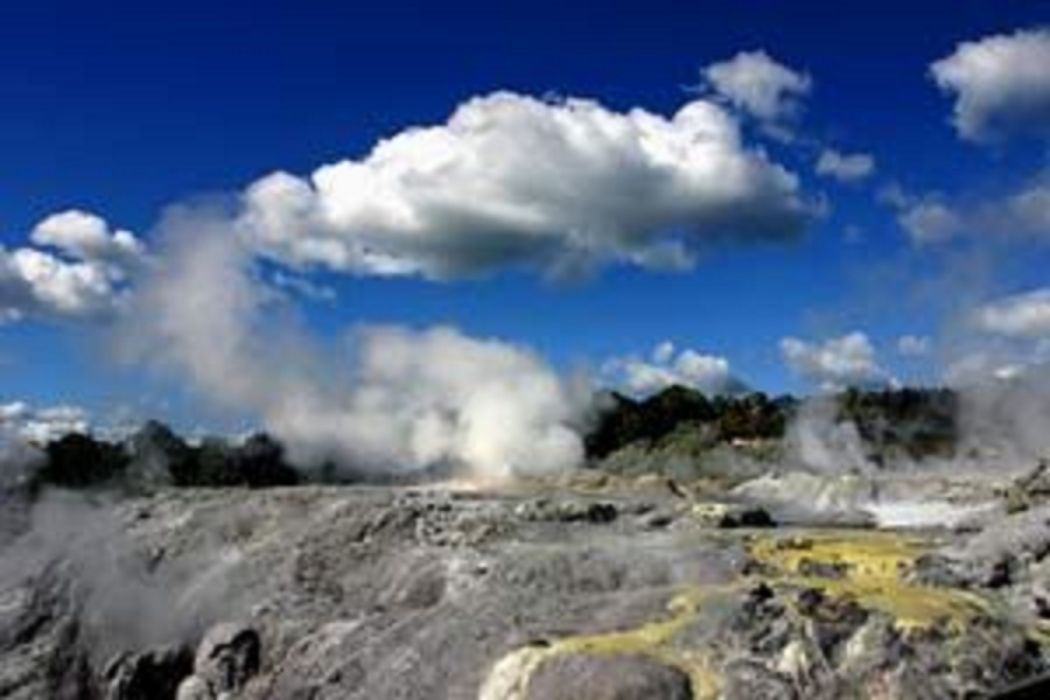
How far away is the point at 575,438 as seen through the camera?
7094 cm

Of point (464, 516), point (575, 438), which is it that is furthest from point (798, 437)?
point (464, 516)

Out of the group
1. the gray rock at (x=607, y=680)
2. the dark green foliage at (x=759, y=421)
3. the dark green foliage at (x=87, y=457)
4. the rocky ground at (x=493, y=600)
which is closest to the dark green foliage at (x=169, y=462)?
the dark green foliage at (x=87, y=457)

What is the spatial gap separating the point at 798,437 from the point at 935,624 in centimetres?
5459

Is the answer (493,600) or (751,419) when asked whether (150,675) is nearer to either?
(493,600)

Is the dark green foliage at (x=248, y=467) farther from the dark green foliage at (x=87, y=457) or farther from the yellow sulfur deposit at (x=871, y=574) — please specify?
the yellow sulfur deposit at (x=871, y=574)

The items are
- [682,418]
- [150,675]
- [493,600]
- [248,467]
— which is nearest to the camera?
[493,600]

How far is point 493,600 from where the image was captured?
74.0ft

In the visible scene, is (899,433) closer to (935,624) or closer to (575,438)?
(575,438)

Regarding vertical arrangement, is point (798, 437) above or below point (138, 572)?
above

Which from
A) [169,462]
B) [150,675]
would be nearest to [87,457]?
[169,462]

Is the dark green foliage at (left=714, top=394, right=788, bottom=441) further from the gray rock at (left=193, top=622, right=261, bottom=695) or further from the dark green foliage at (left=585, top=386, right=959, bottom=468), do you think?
the gray rock at (left=193, top=622, right=261, bottom=695)

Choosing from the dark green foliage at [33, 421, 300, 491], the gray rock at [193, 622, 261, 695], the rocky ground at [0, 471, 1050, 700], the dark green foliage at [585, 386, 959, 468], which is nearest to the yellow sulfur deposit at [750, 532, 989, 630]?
the rocky ground at [0, 471, 1050, 700]

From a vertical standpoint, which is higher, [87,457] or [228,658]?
[87,457]

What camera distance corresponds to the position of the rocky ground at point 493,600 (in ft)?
65.3
